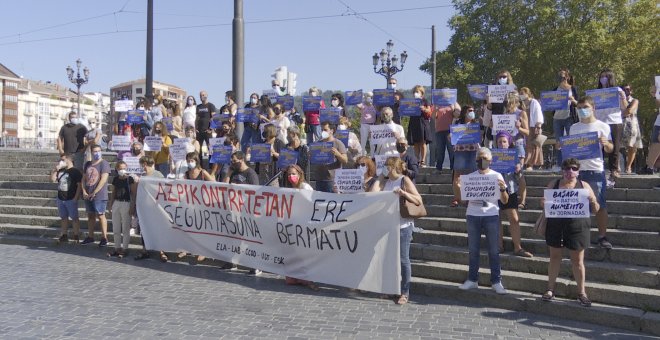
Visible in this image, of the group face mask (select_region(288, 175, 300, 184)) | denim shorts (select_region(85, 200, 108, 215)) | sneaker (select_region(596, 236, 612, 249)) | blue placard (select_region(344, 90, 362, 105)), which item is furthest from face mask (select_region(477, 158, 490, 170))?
denim shorts (select_region(85, 200, 108, 215))

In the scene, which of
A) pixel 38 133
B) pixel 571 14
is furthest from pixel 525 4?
pixel 38 133

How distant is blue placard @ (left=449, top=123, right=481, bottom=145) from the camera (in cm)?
991

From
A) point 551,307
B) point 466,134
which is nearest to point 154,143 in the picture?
point 466,134

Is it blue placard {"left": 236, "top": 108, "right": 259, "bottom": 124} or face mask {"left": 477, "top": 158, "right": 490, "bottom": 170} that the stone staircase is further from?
blue placard {"left": 236, "top": 108, "right": 259, "bottom": 124}

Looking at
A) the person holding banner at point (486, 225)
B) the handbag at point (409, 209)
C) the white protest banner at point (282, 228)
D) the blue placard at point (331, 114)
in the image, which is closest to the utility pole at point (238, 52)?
the blue placard at point (331, 114)

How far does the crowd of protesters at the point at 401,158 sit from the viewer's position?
796 centimetres

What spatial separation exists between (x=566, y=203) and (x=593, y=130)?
1593 millimetres

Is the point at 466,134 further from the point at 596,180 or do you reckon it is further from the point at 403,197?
the point at 403,197

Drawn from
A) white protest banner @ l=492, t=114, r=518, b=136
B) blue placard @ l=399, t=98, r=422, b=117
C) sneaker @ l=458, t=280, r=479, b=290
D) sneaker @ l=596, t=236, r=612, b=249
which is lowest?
sneaker @ l=458, t=280, r=479, b=290

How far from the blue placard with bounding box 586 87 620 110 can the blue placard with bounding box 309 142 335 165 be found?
4264 millimetres

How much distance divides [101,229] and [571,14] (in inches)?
1106

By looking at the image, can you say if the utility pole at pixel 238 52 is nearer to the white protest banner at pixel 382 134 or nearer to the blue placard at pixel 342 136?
the blue placard at pixel 342 136

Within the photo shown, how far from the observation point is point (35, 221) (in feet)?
45.2

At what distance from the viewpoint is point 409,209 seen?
796 centimetres
